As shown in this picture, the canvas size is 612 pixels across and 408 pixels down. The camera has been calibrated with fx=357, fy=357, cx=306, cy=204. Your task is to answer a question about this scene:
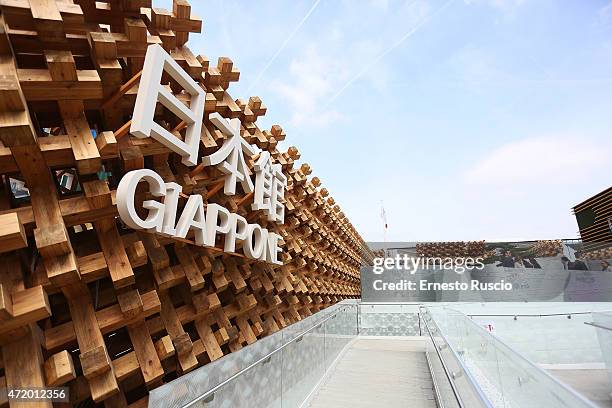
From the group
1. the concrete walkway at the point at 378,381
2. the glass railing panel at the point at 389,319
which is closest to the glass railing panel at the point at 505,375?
the concrete walkway at the point at 378,381

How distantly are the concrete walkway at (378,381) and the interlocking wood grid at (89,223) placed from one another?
1828mm

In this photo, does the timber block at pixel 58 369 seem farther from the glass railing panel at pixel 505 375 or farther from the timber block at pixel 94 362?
the glass railing panel at pixel 505 375

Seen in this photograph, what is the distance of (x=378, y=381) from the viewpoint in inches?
154

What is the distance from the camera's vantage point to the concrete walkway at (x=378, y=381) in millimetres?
3227

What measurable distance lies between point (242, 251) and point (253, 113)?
3.77 feet

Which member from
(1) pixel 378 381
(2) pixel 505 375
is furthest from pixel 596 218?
(2) pixel 505 375

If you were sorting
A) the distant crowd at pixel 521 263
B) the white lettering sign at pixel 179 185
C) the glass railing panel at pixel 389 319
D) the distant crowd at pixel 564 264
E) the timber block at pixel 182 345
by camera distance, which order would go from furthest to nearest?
1. the distant crowd at pixel 521 263
2. the distant crowd at pixel 564 264
3. the glass railing panel at pixel 389 319
4. the timber block at pixel 182 345
5. the white lettering sign at pixel 179 185

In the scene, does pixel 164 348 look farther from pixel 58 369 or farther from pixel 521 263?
pixel 521 263

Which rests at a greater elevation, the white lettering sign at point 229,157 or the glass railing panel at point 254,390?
the white lettering sign at point 229,157

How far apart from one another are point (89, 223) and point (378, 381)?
3.41 m

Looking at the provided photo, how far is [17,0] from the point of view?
124cm

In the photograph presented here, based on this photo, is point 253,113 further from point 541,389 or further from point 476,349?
point 541,389

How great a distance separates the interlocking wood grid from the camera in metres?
1.18

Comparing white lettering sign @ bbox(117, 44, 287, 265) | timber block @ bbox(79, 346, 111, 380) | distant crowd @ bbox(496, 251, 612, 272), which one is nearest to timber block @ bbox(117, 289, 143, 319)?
timber block @ bbox(79, 346, 111, 380)
